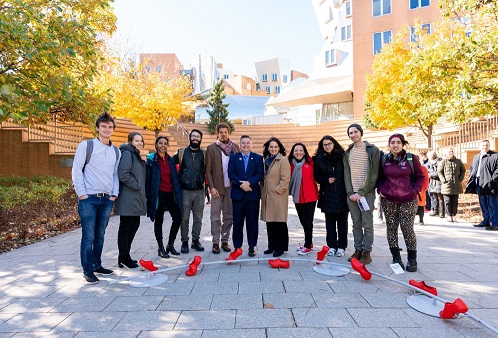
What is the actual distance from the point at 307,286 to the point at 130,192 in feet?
8.97

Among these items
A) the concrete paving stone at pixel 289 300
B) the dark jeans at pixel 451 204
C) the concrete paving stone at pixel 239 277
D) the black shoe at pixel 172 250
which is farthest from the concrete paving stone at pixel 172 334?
the dark jeans at pixel 451 204

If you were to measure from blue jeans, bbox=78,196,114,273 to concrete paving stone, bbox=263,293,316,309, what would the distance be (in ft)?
7.69

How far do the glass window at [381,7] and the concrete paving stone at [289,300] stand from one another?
28.8m

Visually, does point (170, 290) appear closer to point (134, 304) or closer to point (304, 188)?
point (134, 304)

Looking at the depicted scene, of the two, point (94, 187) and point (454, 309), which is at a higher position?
point (94, 187)

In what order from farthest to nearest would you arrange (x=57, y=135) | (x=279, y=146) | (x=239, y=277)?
(x=57, y=135) → (x=279, y=146) → (x=239, y=277)

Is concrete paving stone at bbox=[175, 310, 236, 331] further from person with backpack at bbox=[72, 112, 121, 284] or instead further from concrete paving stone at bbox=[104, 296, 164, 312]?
person with backpack at bbox=[72, 112, 121, 284]

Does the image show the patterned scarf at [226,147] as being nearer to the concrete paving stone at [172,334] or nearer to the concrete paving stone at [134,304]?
the concrete paving stone at [134,304]

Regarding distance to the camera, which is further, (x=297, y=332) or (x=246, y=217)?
(x=246, y=217)

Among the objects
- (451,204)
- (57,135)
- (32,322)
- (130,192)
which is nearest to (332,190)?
(130,192)

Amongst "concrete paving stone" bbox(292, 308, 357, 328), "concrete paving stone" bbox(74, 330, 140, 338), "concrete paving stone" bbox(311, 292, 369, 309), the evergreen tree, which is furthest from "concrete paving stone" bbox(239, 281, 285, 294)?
the evergreen tree

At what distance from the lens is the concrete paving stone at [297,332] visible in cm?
270

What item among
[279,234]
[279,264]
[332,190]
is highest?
[332,190]

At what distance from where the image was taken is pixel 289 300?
3.44 m
